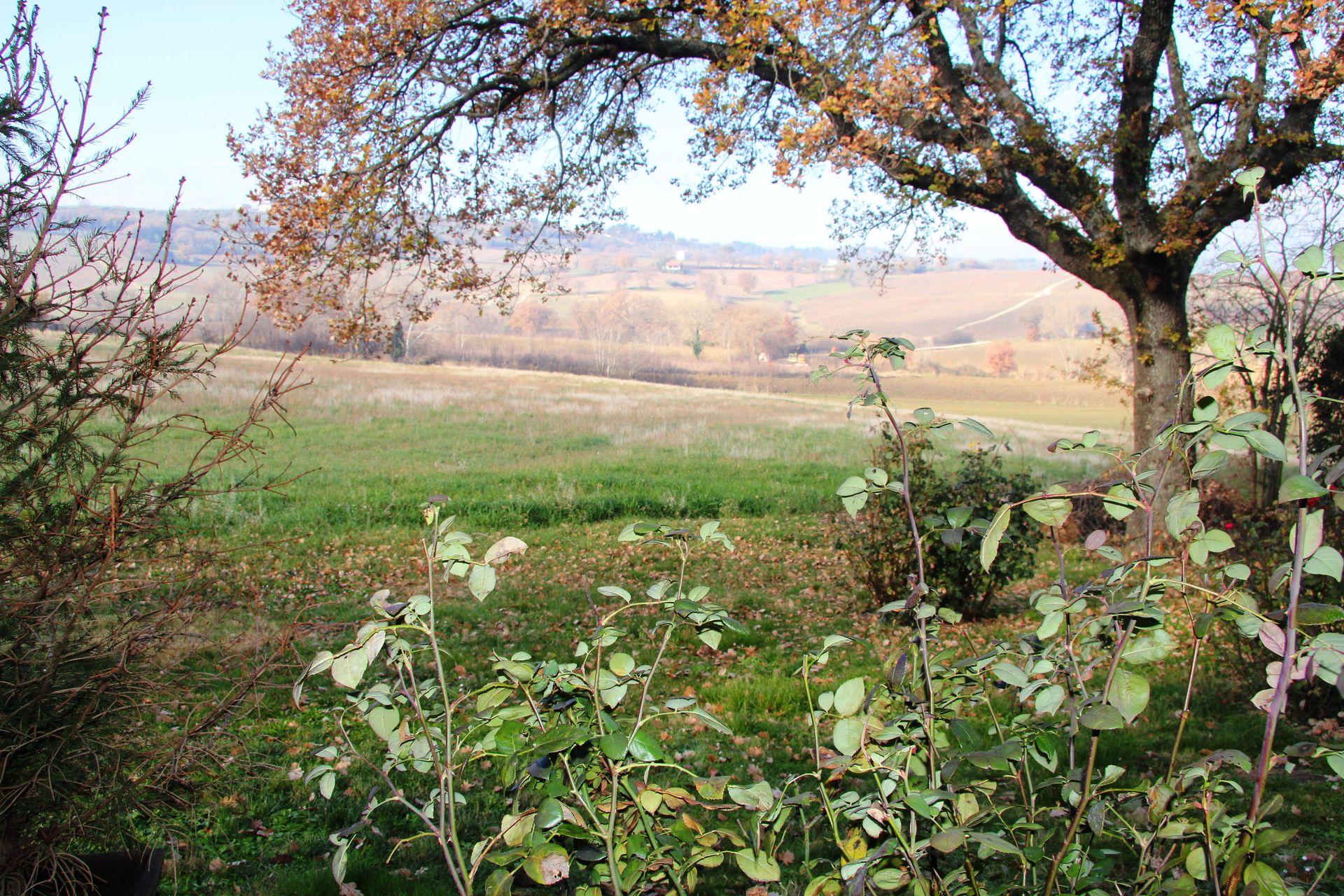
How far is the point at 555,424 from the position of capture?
24.6 metres

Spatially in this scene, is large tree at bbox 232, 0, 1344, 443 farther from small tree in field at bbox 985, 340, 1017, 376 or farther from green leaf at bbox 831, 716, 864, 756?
small tree in field at bbox 985, 340, 1017, 376

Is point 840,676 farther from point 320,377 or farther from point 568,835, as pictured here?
point 320,377

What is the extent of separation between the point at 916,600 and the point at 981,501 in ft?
19.2

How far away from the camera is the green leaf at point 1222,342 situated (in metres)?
1.21

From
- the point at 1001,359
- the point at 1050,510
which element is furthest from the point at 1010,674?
the point at 1001,359

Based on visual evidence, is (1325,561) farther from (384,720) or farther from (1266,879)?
(384,720)

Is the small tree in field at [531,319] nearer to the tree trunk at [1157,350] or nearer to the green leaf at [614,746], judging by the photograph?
the tree trunk at [1157,350]

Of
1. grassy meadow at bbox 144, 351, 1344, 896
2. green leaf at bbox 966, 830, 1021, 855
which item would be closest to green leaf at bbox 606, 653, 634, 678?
grassy meadow at bbox 144, 351, 1344, 896

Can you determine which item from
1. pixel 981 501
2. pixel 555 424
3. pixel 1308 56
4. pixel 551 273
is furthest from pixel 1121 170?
pixel 555 424

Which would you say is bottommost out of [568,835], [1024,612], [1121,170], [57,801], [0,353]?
[1024,612]

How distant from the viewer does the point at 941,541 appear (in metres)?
7.02

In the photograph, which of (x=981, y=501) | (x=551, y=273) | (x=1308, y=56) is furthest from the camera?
(x=551, y=273)

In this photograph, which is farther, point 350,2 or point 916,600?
point 350,2

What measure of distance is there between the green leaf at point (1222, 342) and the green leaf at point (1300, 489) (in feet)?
0.81
